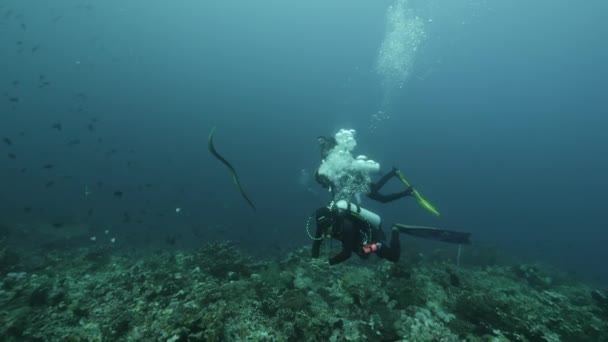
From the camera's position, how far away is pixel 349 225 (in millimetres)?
6664

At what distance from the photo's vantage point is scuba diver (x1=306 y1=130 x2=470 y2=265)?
6.66 m

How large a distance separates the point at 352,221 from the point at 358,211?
0.39m

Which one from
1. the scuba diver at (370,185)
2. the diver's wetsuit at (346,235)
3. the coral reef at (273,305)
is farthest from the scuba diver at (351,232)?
the coral reef at (273,305)

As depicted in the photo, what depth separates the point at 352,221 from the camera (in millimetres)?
6805

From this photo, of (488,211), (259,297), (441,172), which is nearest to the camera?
(259,297)

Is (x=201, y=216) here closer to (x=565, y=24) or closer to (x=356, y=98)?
(x=356, y=98)

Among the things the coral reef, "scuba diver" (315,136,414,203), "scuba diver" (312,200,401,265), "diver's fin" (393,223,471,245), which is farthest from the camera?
"scuba diver" (315,136,414,203)

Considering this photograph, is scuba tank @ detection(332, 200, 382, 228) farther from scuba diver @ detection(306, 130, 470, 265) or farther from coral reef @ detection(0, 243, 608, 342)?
coral reef @ detection(0, 243, 608, 342)

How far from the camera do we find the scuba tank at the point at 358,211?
6.92 m

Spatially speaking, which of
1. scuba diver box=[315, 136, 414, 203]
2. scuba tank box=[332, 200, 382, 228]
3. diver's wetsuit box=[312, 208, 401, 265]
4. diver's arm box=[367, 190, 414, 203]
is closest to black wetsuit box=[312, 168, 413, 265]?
diver's wetsuit box=[312, 208, 401, 265]

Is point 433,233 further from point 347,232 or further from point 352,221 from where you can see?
point 347,232

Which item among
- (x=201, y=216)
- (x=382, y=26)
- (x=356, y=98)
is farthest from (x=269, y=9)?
(x=201, y=216)

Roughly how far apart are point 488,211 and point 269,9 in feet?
435

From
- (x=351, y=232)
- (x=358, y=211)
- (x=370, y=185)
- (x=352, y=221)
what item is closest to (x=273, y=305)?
(x=351, y=232)
